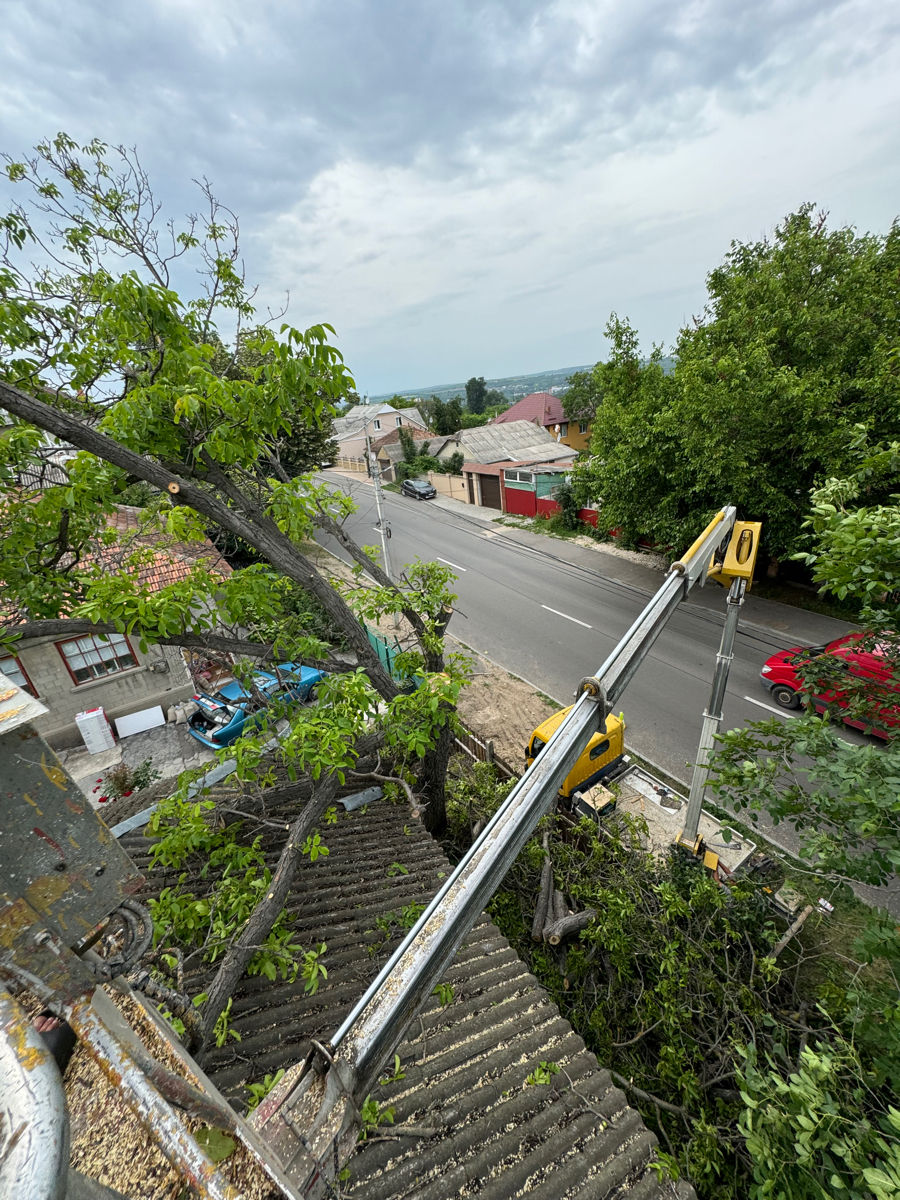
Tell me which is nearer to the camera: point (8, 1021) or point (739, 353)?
point (8, 1021)

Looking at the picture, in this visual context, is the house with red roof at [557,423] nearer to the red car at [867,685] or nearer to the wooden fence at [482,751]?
the wooden fence at [482,751]

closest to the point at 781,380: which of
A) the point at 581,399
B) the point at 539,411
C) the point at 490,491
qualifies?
the point at 490,491

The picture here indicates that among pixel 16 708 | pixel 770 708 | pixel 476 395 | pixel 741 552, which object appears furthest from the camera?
pixel 476 395

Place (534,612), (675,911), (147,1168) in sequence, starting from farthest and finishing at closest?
(534,612) < (675,911) < (147,1168)

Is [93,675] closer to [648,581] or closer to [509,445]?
[648,581]

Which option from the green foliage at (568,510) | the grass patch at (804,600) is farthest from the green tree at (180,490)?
the green foliage at (568,510)

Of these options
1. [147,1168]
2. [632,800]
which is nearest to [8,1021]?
[147,1168]

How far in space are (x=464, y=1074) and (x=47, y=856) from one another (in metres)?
3.72

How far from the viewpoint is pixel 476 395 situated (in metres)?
78.0

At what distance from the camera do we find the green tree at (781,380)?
11.4m

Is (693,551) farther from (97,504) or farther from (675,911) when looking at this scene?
(97,504)

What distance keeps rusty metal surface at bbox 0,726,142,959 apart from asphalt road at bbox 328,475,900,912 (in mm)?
8612

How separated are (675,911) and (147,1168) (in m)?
5.63

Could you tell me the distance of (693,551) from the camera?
4.18 m
